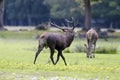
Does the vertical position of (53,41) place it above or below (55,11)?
above

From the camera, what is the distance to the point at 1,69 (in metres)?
19.4

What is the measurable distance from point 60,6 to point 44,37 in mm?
92148

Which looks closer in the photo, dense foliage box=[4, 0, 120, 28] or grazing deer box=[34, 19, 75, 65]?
grazing deer box=[34, 19, 75, 65]

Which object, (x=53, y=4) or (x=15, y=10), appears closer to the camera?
(x=53, y=4)

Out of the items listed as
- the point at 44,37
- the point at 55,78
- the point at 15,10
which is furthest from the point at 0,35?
the point at 15,10

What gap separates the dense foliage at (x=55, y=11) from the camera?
99162 millimetres

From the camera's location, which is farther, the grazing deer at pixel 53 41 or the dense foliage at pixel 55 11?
the dense foliage at pixel 55 11

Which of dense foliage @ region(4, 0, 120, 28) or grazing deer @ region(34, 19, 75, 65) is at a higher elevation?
grazing deer @ region(34, 19, 75, 65)

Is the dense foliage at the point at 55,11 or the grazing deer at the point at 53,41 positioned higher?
the grazing deer at the point at 53,41

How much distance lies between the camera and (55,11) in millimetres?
110938

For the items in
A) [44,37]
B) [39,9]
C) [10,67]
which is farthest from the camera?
[39,9]

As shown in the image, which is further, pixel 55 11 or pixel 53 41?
pixel 55 11

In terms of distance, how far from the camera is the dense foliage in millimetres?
99162

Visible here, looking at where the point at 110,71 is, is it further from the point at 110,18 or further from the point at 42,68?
the point at 110,18
